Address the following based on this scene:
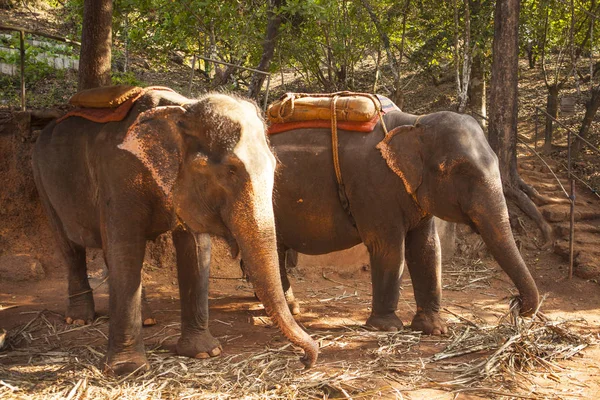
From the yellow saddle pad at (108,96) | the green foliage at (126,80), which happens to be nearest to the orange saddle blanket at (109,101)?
the yellow saddle pad at (108,96)

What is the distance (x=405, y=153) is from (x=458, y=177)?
0.46 metres

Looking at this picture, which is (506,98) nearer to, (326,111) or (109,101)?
(326,111)

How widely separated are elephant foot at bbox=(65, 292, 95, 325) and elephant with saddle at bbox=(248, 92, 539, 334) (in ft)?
5.86

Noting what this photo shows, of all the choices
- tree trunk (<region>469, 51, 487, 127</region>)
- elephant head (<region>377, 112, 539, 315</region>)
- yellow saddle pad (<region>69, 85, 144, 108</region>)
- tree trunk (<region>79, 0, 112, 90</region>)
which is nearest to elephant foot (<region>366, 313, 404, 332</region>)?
elephant head (<region>377, 112, 539, 315</region>)

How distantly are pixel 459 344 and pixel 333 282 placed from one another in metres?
2.98

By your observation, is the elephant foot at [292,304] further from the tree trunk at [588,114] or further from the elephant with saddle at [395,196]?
the tree trunk at [588,114]

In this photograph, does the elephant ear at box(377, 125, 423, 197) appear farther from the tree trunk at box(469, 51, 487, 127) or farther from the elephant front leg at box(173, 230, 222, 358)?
the tree trunk at box(469, 51, 487, 127)

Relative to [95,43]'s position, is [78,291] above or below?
below

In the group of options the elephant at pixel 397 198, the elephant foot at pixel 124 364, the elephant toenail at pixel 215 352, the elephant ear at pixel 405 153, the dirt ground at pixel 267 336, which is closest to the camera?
the dirt ground at pixel 267 336

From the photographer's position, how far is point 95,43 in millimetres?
7551

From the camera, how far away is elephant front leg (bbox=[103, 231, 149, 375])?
4.48m

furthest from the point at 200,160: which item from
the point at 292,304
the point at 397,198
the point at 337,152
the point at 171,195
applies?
the point at 292,304

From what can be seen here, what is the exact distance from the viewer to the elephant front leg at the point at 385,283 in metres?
5.66

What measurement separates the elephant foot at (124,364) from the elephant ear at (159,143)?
1.16 meters
